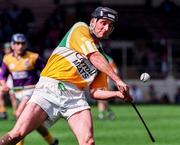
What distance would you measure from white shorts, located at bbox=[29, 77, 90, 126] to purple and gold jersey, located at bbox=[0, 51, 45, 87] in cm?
708

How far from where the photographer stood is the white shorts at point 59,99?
1185cm

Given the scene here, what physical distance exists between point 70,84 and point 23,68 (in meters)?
8.49

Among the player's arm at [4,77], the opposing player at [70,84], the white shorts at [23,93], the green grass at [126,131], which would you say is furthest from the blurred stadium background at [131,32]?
the opposing player at [70,84]

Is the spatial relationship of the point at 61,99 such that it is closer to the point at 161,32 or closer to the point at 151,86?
the point at 151,86

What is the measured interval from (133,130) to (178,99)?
59.5 feet

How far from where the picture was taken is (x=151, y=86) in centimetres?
3953

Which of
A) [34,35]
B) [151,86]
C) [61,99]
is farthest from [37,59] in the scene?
[34,35]

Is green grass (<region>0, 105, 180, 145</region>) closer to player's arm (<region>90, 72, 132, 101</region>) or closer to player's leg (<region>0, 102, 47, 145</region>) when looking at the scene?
player's arm (<region>90, 72, 132, 101</region>)

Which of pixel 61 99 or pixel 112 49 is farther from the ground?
pixel 61 99

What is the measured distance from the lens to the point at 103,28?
11.8 m

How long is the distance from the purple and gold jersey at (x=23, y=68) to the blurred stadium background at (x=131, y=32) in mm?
18437

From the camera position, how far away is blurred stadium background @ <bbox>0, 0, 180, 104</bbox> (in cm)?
4025

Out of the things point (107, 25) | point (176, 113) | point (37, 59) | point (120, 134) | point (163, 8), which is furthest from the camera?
point (163, 8)

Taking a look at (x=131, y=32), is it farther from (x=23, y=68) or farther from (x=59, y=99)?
(x=59, y=99)
